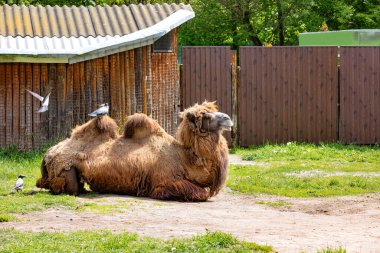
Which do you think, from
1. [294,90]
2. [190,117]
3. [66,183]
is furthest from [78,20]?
[66,183]

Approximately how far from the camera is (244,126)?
63.8 ft

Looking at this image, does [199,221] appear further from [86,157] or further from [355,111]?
[355,111]

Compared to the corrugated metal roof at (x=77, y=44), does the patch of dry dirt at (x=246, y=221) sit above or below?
below

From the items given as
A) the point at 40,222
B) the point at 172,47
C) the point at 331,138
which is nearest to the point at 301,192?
the point at 40,222

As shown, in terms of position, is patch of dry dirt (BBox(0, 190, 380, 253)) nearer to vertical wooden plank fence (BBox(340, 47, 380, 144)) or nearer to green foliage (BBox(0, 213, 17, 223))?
green foliage (BBox(0, 213, 17, 223))

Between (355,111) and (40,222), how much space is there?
1223 centimetres

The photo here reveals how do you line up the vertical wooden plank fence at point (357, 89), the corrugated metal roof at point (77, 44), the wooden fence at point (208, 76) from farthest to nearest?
the vertical wooden plank fence at point (357, 89)
the wooden fence at point (208, 76)
the corrugated metal roof at point (77, 44)

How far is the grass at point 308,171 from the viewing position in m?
13.0

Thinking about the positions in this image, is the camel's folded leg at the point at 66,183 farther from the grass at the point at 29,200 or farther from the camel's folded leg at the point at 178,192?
the camel's folded leg at the point at 178,192

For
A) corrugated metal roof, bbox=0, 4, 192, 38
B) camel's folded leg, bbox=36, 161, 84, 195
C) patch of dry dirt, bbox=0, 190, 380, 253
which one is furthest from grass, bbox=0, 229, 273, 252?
corrugated metal roof, bbox=0, 4, 192, 38

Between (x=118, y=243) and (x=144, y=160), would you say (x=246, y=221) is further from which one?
(x=144, y=160)

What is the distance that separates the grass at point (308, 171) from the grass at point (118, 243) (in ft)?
16.1

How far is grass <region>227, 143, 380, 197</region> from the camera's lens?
42.6 ft

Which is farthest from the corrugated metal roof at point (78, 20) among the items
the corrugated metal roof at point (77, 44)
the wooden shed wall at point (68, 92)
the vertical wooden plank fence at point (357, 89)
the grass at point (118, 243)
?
the grass at point (118, 243)
